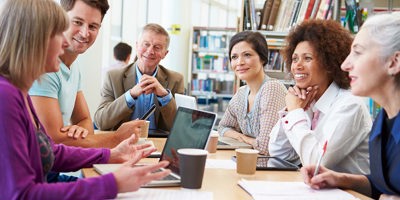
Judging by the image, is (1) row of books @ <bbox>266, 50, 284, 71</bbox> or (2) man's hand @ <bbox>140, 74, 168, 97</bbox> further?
(1) row of books @ <bbox>266, 50, 284, 71</bbox>

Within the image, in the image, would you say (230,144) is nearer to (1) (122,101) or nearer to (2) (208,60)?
(1) (122,101)

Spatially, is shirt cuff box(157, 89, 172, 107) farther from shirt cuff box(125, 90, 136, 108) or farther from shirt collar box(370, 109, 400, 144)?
shirt collar box(370, 109, 400, 144)

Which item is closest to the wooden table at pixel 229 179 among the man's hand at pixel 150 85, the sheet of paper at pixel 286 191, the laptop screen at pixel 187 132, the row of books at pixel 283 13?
the sheet of paper at pixel 286 191

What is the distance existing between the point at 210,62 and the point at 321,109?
5560 mm

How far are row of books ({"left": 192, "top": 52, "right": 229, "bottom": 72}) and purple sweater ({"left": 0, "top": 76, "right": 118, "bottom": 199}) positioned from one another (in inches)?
251

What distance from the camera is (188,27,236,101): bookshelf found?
738 centimetres

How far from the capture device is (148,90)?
254 centimetres

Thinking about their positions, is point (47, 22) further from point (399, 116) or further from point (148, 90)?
point (148, 90)

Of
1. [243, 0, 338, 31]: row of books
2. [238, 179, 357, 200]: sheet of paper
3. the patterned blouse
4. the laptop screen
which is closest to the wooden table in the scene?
[238, 179, 357, 200]: sheet of paper

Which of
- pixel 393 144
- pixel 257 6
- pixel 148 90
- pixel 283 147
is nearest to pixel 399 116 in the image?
pixel 393 144

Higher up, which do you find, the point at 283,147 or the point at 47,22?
the point at 47,22

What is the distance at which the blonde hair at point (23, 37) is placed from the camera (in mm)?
1061

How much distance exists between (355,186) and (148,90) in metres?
1.41

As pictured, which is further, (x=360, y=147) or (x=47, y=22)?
(x=360, y=147)
